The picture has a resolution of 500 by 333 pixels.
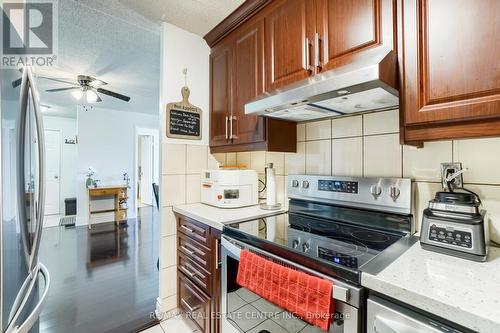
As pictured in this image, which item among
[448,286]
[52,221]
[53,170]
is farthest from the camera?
[53,170]

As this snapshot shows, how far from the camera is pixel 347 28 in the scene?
1022 millimetres

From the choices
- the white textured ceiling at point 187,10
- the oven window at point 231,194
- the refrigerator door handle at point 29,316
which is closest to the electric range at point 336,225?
the oven window at point 231,194

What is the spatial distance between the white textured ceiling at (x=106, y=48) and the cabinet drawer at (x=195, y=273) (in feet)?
3.94

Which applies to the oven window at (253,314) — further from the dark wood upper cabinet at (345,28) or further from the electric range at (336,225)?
the dark wood upper cabinet at (345,28)

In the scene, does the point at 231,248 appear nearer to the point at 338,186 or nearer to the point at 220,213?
the point at 220,213

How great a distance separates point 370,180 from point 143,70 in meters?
2.72

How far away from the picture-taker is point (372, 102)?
1.08 m

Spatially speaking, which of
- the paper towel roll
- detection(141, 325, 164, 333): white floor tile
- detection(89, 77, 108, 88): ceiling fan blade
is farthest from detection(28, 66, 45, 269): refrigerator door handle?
detection(89, 77, 108, 88): ceiling fan blade

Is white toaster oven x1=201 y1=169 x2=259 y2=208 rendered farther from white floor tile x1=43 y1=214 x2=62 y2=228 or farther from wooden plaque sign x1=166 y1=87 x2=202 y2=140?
white floor tile x1=43 y1=214 x2=62 y2=228

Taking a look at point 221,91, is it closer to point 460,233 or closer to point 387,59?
point 387,59

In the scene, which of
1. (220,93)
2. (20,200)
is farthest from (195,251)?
(220,93)

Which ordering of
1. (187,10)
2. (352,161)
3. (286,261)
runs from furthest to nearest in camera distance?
(187,10) → (352,161) → (286,261)

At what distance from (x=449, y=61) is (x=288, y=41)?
2.49 feet

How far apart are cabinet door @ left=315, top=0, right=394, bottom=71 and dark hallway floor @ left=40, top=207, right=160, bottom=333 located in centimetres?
207
